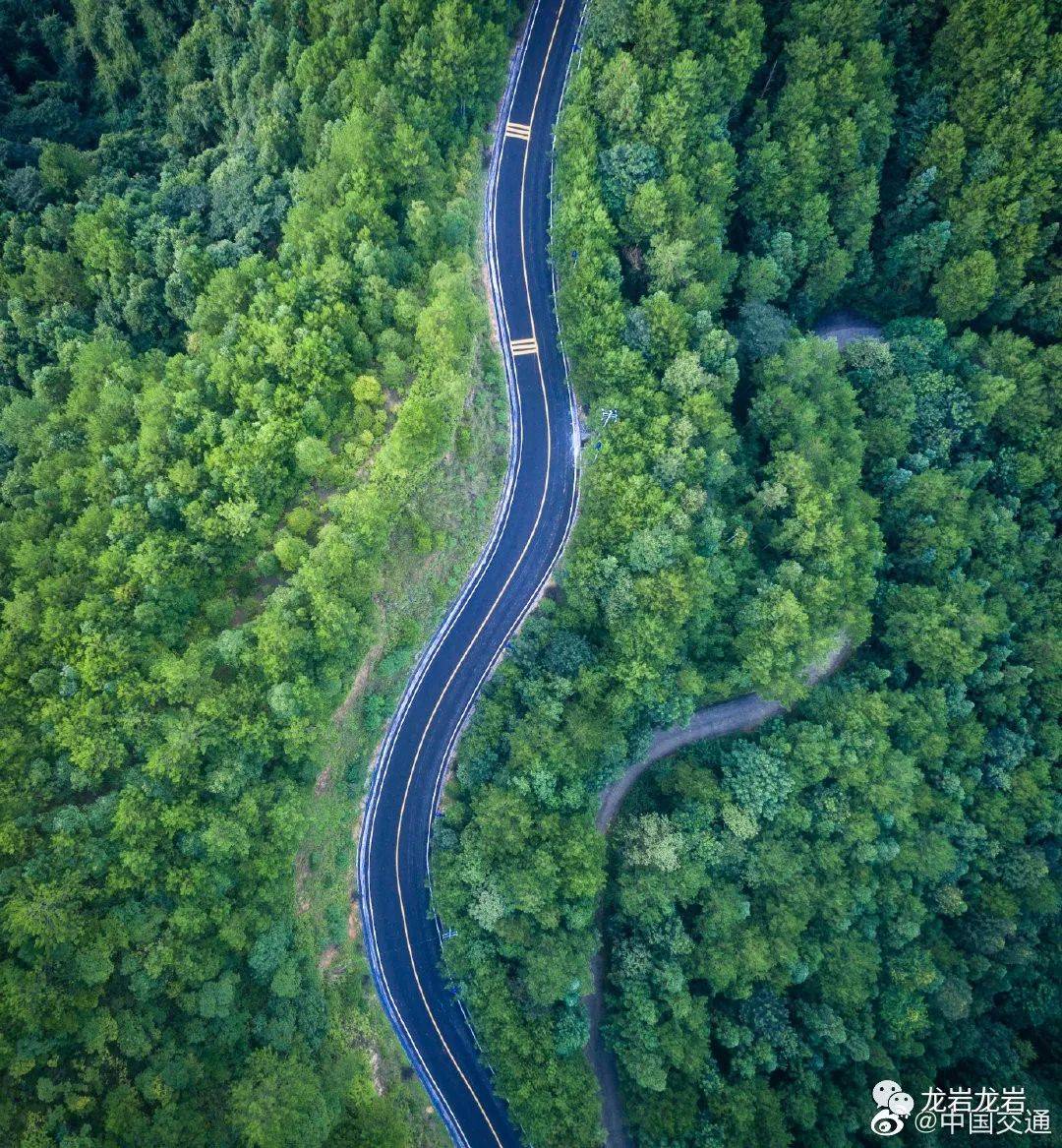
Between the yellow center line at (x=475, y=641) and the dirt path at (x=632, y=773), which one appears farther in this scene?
the dirt path at (x=632, y=773)

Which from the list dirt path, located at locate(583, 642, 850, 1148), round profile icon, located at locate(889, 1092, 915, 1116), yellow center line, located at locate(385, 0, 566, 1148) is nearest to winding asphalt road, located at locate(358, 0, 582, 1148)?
yellow center line, located at locate(385, 0, 566, 1148)

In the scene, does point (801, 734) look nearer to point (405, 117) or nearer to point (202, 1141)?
point (202, 1141)

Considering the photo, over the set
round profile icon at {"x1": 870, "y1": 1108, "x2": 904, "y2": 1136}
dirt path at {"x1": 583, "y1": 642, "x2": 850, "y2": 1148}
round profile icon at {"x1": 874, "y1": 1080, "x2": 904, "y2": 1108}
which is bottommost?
round profile icon at {"x1": 870, "y1": 1108, "x2": 904, "y2": 1136}

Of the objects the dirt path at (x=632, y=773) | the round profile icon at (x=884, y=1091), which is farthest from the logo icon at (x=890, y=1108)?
the dirt path at (x=632, y=773)

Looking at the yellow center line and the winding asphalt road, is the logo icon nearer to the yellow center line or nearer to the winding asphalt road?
the winding asphalt road

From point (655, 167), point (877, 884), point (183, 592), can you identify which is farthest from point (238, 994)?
point (655, 167)

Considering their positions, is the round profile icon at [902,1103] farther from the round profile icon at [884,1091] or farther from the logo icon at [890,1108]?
the round profile icon at [884,1091]


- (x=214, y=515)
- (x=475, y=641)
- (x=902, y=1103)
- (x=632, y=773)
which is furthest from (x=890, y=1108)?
(x=214, y=515)

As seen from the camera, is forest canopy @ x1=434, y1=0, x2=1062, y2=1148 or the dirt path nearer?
forest canopy @ x1=434, y1=0, x2=1062, y2=1148
